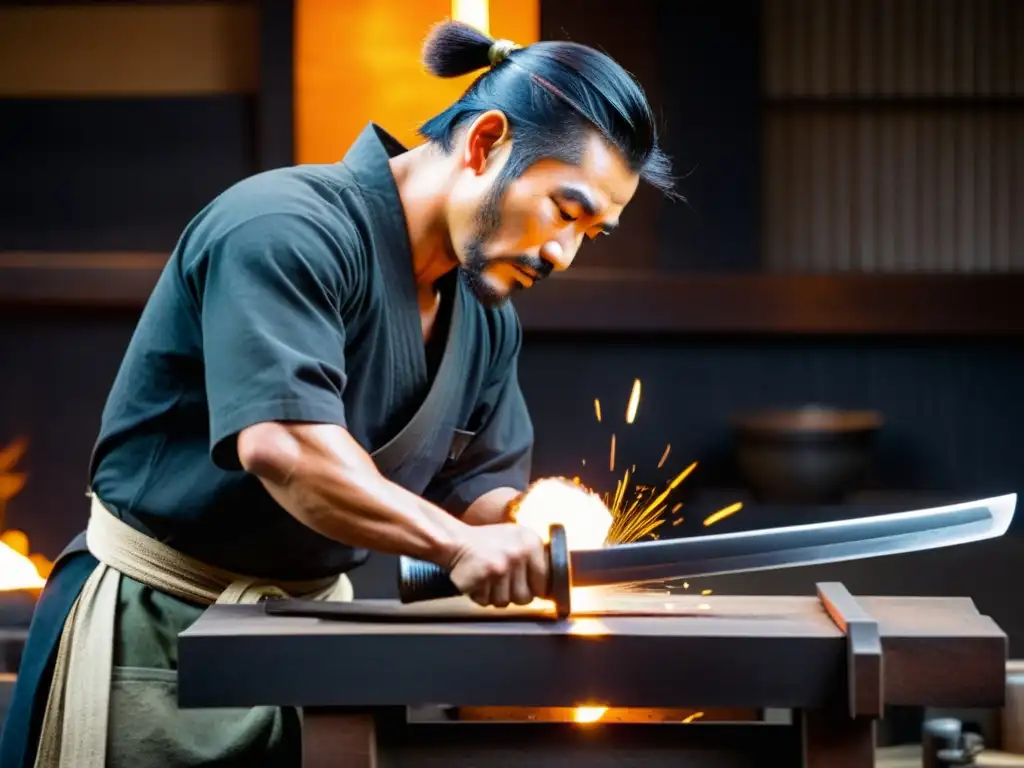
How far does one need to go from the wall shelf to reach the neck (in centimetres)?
252

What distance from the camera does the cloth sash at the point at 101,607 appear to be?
6.11 ft

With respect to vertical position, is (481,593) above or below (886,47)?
below

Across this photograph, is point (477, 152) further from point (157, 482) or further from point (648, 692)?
point (648, 692)

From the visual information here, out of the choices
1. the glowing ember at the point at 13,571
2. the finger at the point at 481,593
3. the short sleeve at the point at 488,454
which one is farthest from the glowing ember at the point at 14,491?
the finger at the point at 481,593

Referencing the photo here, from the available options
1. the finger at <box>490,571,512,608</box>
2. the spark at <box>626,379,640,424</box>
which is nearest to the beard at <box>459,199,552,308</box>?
the finger at <box>490,571,512,608</box>

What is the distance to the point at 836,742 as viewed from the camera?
162cm

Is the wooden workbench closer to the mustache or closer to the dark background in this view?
the mustache

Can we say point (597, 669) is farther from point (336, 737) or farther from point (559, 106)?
point (559, 106)

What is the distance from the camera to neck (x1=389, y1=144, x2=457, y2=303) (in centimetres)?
204

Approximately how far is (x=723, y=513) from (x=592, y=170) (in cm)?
282

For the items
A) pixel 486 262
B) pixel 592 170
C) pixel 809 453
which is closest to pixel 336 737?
pixel 486 262

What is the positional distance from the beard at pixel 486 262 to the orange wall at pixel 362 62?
101 inches

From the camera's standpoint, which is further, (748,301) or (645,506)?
(645,506)

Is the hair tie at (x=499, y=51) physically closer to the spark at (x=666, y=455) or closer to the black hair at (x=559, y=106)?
the black hair at (x=559, y=106)
